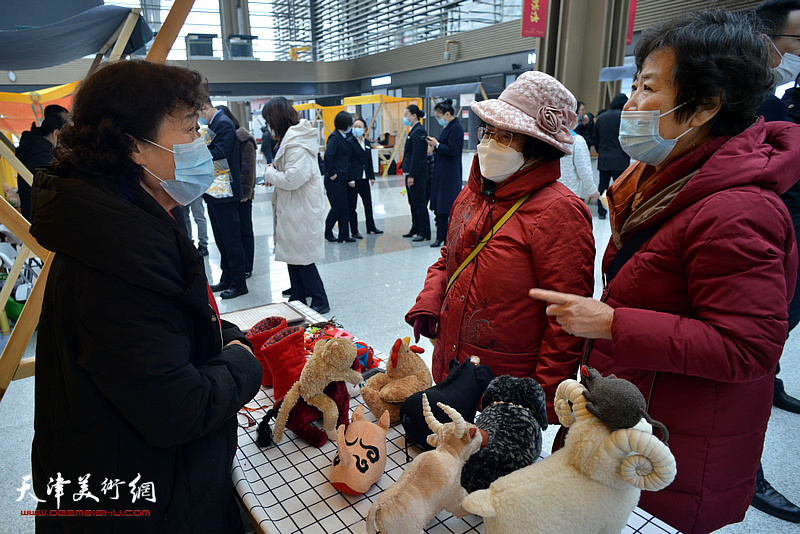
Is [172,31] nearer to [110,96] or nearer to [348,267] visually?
[110,96]

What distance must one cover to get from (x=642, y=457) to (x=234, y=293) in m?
4.04

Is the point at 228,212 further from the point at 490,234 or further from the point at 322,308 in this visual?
the point at 490,234

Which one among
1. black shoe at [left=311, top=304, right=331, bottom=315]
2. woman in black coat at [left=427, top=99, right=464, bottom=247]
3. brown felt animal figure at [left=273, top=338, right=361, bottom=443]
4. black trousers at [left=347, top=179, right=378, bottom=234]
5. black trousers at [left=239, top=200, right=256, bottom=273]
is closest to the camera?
brown felt animal figure at [left=273, top=338, right=361, bottom=443]

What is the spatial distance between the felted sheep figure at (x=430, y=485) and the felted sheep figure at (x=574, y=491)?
93mm

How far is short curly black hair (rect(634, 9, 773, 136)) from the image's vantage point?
983 mm

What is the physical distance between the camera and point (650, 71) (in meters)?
1.11

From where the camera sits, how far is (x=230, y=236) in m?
4.22

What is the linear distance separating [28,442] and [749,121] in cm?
318

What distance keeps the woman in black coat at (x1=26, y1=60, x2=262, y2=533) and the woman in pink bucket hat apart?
2.15ft

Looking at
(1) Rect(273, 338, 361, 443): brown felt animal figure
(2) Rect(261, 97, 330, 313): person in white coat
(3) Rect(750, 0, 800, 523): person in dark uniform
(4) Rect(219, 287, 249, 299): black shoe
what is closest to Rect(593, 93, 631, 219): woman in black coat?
(2) Rect(261, 97, 330, 313): person in white coat

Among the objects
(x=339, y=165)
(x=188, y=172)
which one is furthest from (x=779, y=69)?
(x=339, y=165)

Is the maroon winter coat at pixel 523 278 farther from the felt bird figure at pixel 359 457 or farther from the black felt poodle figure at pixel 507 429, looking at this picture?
the felt bird figure at pixel 359 457

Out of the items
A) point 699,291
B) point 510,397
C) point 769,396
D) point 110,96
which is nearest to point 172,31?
point 110,96

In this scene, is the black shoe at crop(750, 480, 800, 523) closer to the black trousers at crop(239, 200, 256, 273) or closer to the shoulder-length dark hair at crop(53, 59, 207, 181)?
the shoulder-length dark hair at crop(53, 59, 207, 181)
